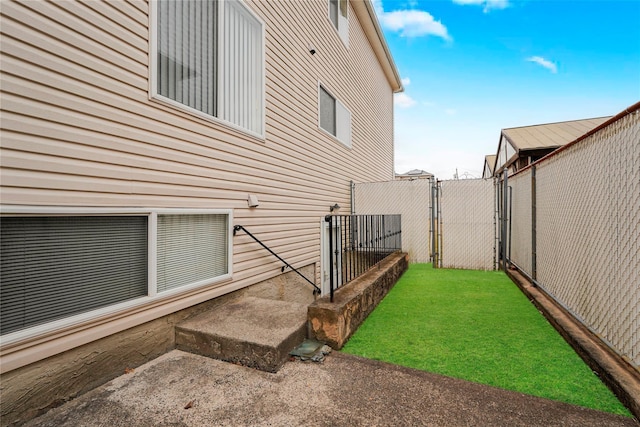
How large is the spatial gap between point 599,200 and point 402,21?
14396 mm

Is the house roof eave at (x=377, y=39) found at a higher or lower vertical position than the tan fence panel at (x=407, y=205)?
higher

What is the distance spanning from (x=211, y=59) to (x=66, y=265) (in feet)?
9.04

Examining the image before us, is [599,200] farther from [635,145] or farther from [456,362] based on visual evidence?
[456,362]

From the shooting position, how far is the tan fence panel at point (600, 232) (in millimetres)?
2168

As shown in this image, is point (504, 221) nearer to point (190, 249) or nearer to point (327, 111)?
point (327, 111)

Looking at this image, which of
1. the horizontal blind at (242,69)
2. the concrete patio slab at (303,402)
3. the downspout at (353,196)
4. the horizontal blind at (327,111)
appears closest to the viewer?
the concrete patio slab at (303,402)

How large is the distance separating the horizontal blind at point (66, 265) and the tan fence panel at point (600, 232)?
4.04 metres

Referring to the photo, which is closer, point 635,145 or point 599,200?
point 635,145

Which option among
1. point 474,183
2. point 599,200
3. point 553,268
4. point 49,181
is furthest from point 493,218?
point 49,181

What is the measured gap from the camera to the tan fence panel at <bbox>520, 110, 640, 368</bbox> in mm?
2168

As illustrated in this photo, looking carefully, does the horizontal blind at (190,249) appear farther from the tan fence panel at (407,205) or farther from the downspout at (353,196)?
the tan fence panel at (407,205)

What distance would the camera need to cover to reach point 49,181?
2.04 metres

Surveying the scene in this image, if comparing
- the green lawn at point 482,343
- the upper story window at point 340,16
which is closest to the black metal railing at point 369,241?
the green lawn at point 482,343

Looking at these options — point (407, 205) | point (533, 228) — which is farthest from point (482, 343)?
point (407, 205)
